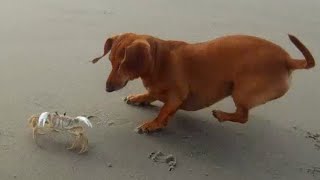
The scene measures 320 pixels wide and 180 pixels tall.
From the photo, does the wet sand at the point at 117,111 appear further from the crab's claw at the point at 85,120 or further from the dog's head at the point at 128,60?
the dog's head at the point at 128,60

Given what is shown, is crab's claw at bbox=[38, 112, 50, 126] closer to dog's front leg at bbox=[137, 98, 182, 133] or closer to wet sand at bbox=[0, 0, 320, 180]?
wet sand at bbox=[0, 0, 320, 180]

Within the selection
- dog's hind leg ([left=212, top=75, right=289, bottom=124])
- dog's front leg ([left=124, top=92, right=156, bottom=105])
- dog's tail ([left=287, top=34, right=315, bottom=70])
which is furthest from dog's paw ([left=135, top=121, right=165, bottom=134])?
dog's tail ([left=287, top=34, right=315, bottom=70])

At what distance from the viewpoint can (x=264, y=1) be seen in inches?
104

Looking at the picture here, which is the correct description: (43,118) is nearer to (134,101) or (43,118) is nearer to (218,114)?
(134,101)

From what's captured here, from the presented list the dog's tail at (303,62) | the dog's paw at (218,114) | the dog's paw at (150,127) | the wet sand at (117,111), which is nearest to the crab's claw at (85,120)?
the wet sand at (117,111)

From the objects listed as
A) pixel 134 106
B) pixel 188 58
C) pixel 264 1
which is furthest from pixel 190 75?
pixel 264 1

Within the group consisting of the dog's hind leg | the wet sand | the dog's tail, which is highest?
the dog's tail

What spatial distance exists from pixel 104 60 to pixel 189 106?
47 cm

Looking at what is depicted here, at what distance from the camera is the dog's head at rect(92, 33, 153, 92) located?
1.38m

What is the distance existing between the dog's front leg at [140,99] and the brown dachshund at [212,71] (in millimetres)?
73

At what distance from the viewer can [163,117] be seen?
1.50 metres

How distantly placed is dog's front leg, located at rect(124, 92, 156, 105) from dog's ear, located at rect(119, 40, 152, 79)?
0.62ft

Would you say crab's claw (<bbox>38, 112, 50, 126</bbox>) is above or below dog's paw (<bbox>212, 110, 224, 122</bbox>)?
above

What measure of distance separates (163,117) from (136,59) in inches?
8.0
